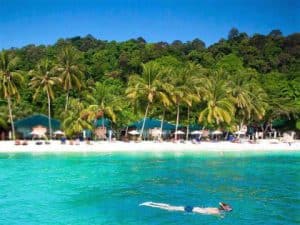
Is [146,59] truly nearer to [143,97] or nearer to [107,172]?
[143,97]

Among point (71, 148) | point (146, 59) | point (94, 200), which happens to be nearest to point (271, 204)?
point (94, 200)

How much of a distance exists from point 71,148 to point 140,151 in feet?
19.9

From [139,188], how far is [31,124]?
2977cm

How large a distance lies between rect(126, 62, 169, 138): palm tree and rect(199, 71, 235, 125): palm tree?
4816 mm

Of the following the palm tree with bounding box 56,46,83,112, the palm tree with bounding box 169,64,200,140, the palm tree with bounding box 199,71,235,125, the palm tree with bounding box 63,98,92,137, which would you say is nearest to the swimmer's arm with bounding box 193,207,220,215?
the palm tree with bounding box 63,98,92,137

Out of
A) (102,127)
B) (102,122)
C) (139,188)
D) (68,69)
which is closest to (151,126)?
(102,122)

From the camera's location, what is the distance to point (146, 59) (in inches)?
2847

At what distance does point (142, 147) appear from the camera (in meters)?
44.3

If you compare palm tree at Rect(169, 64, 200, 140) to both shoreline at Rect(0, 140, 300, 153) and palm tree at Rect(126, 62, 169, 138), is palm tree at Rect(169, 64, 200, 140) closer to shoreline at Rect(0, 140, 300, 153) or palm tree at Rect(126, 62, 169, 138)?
palm tree at Rect(126, 62, 169, 138)

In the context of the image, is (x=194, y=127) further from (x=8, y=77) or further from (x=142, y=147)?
(x=8, y=77)

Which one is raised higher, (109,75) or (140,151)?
(109,75)

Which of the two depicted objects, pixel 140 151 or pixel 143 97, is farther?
pixel 143 97

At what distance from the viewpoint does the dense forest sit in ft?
160

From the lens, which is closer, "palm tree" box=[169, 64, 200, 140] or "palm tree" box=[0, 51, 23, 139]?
"palm tree" box=[0, 51, 23, 139]
